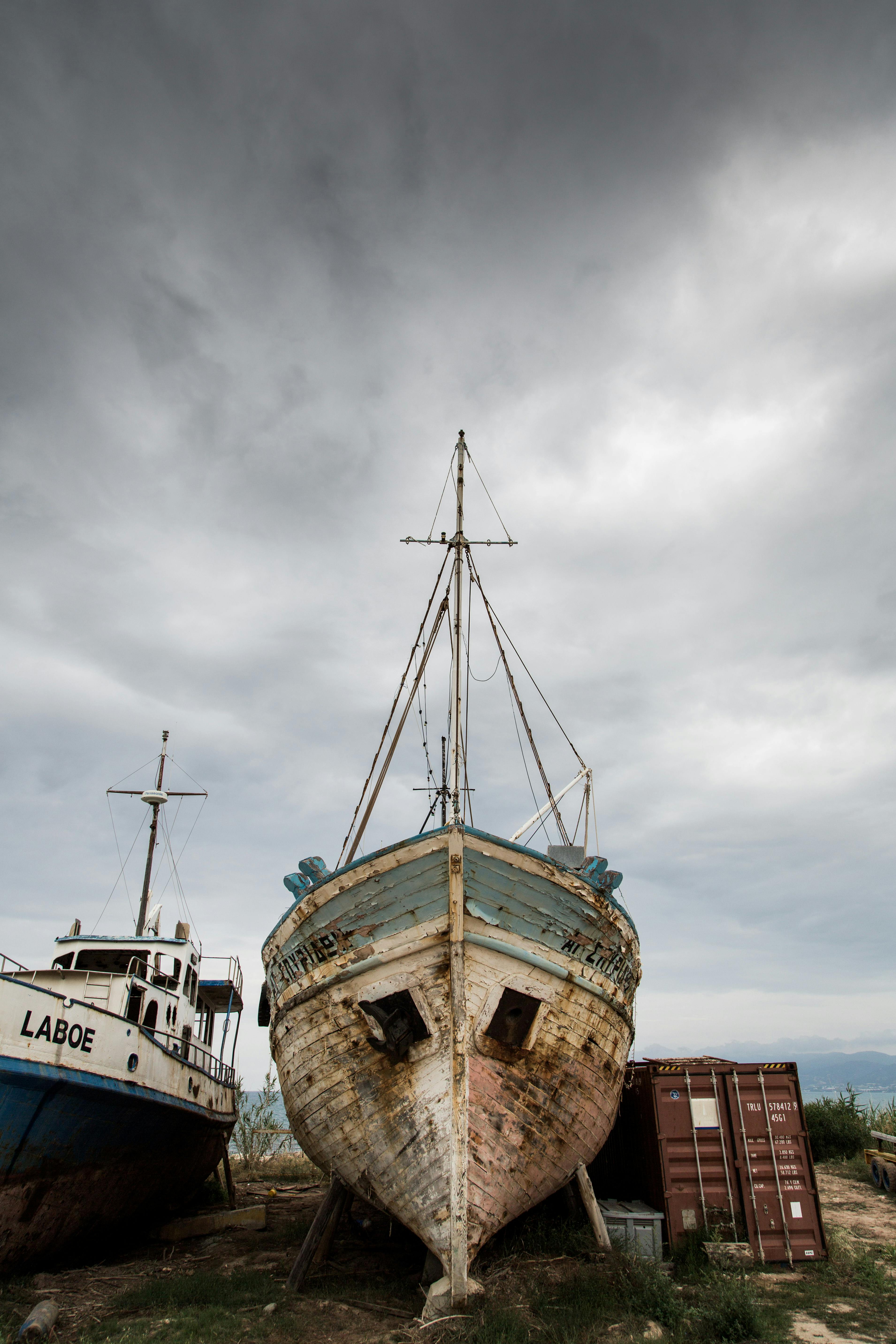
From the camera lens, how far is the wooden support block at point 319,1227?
29.8ft

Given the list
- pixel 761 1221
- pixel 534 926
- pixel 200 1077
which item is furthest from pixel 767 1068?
pixel 200 1077

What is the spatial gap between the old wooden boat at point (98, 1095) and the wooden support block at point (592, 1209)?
613 cm

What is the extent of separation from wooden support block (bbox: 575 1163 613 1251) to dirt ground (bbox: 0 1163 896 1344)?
15 cm

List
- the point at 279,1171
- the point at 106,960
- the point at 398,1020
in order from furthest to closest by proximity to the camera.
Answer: the point at 279,1171 < the point at 106,960 < the point at 398,1020

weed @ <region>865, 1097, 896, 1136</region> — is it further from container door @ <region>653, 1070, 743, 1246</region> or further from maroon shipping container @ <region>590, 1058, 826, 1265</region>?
container door @ <region>653, 1070, 743, 1246</region>

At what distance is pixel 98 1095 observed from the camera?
32.4 ft

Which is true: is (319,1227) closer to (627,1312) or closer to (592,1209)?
(592,1209)

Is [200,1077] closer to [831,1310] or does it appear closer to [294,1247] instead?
[294,1247]

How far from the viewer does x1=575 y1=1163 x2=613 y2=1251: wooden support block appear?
9.23 meters

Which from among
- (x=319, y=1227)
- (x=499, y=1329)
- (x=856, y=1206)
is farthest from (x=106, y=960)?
(x=856, y=1206)

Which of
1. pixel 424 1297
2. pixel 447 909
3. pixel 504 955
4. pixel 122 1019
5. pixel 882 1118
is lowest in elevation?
pixel 424 1297

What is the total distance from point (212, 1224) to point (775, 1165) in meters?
9.13

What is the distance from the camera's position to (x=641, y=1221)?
32.7ft

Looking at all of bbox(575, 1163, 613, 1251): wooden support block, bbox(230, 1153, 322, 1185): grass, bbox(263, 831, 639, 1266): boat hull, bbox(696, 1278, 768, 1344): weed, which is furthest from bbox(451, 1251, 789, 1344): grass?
bbox(230, 1153, 322, 1185): grass
